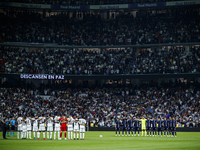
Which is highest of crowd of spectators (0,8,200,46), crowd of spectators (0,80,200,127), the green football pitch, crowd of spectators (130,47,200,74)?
crowd of spectators (0,8,200,46)

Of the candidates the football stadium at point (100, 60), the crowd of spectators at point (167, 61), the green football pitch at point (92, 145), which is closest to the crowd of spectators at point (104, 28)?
the football stadium at point (100, 60)

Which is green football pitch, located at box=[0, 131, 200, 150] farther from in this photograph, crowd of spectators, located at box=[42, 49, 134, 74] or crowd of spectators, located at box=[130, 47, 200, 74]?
crowd of spectators, located at box=[42, 49, 134, 74]

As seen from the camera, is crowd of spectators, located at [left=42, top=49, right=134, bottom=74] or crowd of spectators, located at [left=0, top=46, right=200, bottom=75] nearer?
crowd of spectators, located at [left=0, top=46, right=200, bottom=75]

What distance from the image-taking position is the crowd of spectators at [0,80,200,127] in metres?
51.4

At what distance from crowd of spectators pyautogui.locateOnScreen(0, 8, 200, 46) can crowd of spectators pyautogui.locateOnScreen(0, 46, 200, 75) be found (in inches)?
78.7

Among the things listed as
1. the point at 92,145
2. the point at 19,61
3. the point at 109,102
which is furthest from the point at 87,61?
the point at 92,145

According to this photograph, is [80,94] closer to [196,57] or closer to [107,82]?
[107,82]

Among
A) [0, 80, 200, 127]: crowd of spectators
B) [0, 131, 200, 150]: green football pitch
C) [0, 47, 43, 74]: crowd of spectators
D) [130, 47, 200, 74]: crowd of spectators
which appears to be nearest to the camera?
[0, 131, 200, 150]: green football pitch

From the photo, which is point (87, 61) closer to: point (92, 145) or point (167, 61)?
point (167, 61)

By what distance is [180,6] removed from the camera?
64000 mm

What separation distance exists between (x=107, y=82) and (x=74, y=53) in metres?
8.62

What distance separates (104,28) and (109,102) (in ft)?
58.4

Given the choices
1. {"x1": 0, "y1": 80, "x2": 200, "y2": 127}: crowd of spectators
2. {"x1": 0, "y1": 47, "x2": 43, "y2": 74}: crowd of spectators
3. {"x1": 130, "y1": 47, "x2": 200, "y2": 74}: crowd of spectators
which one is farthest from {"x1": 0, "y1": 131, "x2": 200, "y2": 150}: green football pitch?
{"x1": 0, "y1": 47, "x2": 43, "y2": 74}: crowd of spectators

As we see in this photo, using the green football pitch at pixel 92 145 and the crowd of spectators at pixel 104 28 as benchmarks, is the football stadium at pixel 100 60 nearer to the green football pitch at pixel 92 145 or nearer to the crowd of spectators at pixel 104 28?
the crowd of spectators at pixel 104 28
